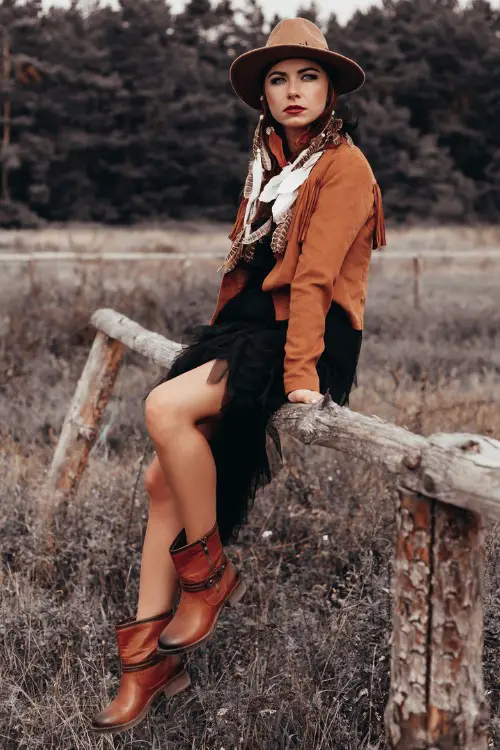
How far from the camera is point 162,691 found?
116 inches

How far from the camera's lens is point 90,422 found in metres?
4.51

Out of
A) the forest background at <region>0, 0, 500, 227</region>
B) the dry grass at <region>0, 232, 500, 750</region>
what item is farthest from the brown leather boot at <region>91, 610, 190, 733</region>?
the forest background at <region>0, 0, 500, 227</region>

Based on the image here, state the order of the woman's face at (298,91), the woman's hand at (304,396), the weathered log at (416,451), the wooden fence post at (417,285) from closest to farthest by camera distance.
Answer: the weathered log at (416,451) → the woman's hand at (304,396) → the woman's face at (298,91) → the wooden fence post at (417,285)

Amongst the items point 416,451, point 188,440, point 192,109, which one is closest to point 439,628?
point 416,451

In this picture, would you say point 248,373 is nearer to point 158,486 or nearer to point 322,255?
Answer: point 322,255

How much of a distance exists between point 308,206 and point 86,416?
6.83ft

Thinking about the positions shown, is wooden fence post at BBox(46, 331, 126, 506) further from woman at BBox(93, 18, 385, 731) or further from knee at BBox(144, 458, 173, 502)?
knee at BBox(144, 458, 173, 502)

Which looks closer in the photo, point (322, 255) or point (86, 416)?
point (322, 255)

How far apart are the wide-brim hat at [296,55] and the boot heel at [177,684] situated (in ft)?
6.10

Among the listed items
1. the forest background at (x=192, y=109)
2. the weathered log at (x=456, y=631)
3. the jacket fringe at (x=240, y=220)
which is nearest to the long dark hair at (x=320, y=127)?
the jacket fringe at (x=240, y=220)

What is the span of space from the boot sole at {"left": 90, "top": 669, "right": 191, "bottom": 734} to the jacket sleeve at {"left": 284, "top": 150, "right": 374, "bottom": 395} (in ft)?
3.17

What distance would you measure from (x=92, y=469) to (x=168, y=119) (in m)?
34.8

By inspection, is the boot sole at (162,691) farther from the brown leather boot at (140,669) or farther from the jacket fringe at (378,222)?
the jacket fringe at (378,222)

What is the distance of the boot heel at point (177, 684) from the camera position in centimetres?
283
